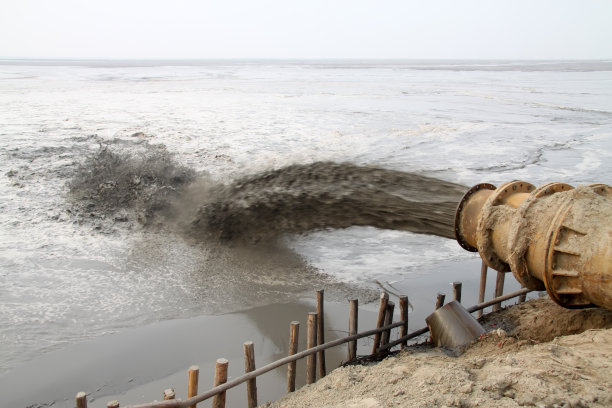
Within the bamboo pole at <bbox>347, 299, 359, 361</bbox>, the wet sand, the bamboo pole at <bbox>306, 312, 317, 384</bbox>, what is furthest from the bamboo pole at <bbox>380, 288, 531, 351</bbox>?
the bamboo pole at <bbox>306, 312, 317, 384</bbox>

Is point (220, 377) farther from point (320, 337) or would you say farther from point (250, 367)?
point (320, 337)

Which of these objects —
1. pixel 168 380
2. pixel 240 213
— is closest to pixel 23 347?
pixel 168 380

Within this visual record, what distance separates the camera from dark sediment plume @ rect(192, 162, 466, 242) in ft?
24.5

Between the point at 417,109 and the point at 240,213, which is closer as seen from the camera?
the point at 240,213

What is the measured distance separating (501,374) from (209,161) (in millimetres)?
11660

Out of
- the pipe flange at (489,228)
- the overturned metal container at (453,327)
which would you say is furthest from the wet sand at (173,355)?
the pipe flange at (489,228)

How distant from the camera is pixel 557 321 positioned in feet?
17.9

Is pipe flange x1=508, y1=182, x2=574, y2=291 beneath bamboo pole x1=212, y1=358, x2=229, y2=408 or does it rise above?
above

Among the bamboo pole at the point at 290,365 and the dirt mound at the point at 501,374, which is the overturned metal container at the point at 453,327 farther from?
the bamboo pole at the point at 290,365

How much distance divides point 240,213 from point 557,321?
572 centimetres

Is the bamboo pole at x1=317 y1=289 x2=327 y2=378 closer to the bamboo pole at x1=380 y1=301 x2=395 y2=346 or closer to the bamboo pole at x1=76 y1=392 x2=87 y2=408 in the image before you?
the bamboo pole at x1=380 y1=301 x2=395 y2=346

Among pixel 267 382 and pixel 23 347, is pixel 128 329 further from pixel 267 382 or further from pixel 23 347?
pixel 267 382

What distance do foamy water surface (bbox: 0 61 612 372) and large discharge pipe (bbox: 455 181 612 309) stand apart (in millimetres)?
4087

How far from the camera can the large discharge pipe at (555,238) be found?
3.93 meters
